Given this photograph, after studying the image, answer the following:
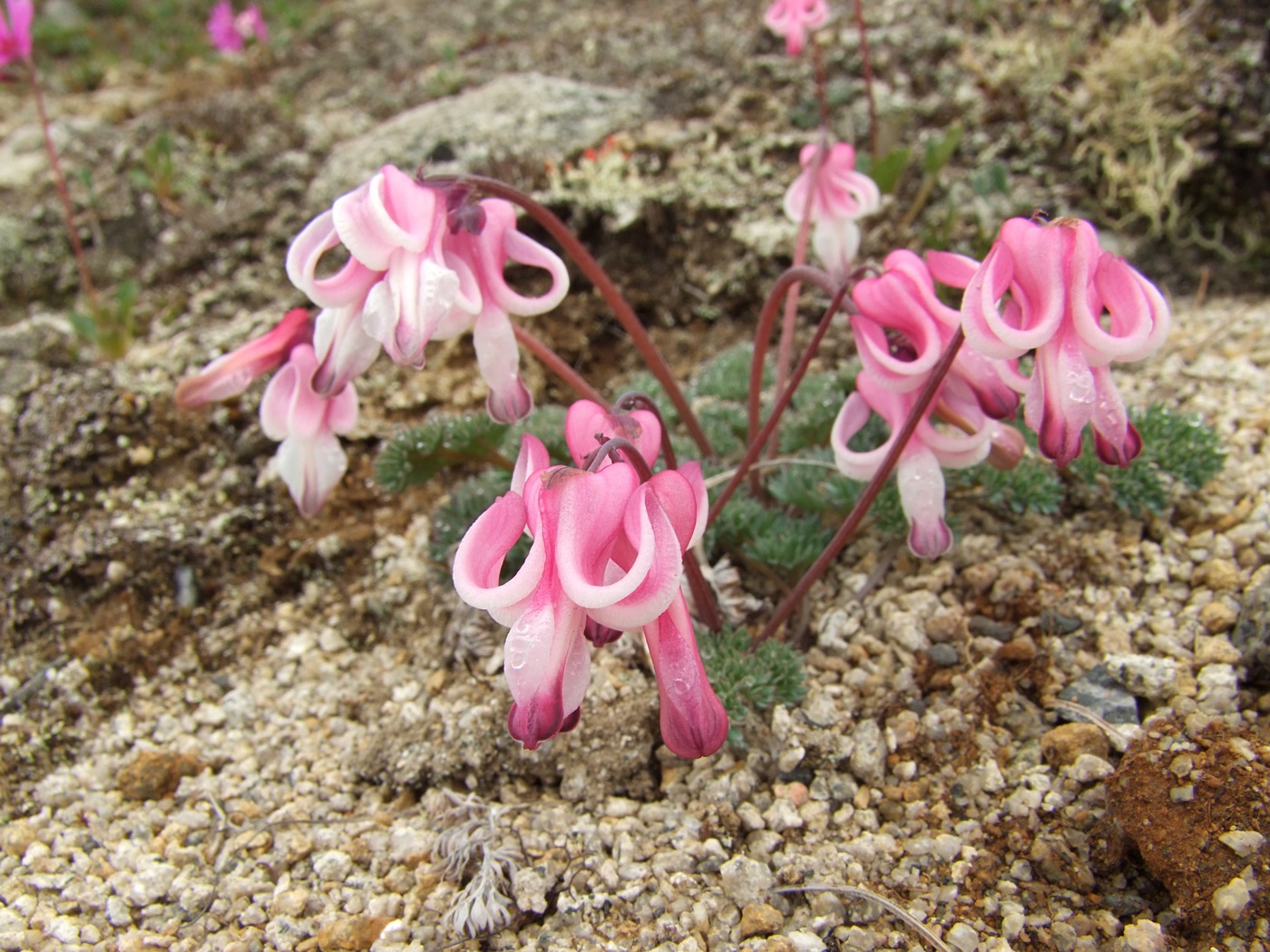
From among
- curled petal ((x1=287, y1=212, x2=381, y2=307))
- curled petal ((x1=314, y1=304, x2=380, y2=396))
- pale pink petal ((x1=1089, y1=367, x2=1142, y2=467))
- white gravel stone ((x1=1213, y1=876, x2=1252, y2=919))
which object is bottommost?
white gravel stone ((x1=1213, y1=876, x2=1252, y2=919))

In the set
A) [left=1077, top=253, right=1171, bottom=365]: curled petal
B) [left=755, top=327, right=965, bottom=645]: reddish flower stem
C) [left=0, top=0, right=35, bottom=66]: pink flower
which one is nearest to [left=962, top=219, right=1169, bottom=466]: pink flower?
[left=1077, top=253, right=1171, bottom=365]: curled petal

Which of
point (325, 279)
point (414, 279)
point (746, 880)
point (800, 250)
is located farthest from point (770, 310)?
point (746, 880)

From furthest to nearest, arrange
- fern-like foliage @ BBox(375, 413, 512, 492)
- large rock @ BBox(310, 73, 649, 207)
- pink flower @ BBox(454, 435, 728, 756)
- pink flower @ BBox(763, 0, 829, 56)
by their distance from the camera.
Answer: large rock @ BBox(310, 73, 649, 207)
pink flower @ BBox(763, 0, 829, 56)
fern-like foliage @ BBox(375, 413, 512, 492)
pink flower @ BBox(454, 435, 728, 756)

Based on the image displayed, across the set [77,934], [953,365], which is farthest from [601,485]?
[77,934]

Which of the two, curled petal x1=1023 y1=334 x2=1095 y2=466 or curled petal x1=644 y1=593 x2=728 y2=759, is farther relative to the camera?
curled petal x1=1023 y1=334 x2=1095 y2=466

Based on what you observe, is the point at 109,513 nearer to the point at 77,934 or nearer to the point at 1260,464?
the point at 77,934

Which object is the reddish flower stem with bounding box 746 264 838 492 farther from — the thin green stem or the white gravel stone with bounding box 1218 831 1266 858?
the white gravel stone with bounding box 1218 831 1266 858

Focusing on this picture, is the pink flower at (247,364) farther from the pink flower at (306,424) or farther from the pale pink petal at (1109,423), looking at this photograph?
the pale pink petal at (1109,423)
